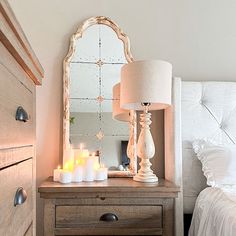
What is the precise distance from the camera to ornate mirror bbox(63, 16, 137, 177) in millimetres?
1988

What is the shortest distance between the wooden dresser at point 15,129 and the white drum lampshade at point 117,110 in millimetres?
1029

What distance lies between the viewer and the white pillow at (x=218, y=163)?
170 cm

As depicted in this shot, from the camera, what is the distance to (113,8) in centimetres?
210

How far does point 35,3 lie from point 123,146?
113cm

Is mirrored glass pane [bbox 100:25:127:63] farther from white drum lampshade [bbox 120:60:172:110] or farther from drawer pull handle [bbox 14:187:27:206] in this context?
drawer pull handle [bbox 14:187:27:206]

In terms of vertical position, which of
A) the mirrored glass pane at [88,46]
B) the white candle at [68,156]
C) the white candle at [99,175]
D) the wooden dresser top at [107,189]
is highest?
the mirrored glass pane at [88,46]

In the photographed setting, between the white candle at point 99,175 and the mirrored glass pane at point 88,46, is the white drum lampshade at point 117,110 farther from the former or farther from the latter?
the white candle at point 99,175

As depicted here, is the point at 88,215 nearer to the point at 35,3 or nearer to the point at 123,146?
the point at 123,146

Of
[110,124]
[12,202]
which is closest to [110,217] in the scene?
[110,124]

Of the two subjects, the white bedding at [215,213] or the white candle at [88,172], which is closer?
the white bedding at [215,213]

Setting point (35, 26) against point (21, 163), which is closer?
point (21, 163)

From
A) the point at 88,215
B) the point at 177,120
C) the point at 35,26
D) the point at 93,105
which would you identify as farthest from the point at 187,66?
the point at 88,215

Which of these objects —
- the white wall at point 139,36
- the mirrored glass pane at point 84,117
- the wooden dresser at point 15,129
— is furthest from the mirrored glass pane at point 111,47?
the wooden dresser at point 15,129

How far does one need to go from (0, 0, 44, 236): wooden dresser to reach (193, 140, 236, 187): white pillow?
3.63ft
